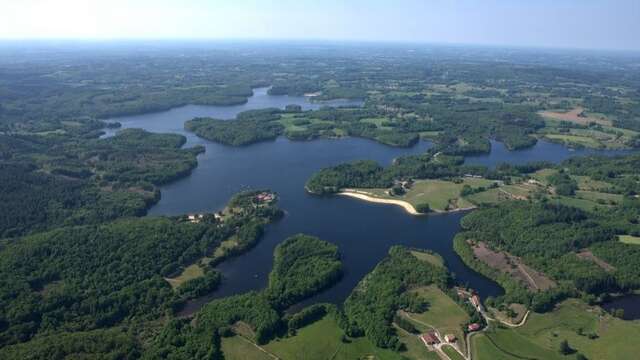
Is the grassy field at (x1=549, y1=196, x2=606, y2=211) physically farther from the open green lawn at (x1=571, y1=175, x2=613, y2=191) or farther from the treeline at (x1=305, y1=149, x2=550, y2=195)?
the treeline at (x1=305, y1=149, x2=550, y2=195)

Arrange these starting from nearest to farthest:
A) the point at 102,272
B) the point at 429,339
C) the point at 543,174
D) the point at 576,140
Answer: the point at 429,339 → the point at 102,272 → the point at 543,174 → the point at 576,140

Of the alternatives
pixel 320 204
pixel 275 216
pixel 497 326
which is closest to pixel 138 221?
pixel 275 216

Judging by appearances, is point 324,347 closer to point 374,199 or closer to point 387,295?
point 387,295

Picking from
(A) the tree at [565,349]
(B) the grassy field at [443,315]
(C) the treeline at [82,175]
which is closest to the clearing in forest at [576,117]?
(C) the treeline at [82,175]

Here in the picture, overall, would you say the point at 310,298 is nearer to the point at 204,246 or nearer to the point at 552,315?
the point at 204,246

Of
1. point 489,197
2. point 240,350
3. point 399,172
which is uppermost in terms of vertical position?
point 399,172

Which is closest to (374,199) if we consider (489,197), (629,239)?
(489,197)

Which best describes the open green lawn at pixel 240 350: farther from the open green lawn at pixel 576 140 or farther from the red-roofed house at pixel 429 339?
the open green lawn at pixel 576 140
